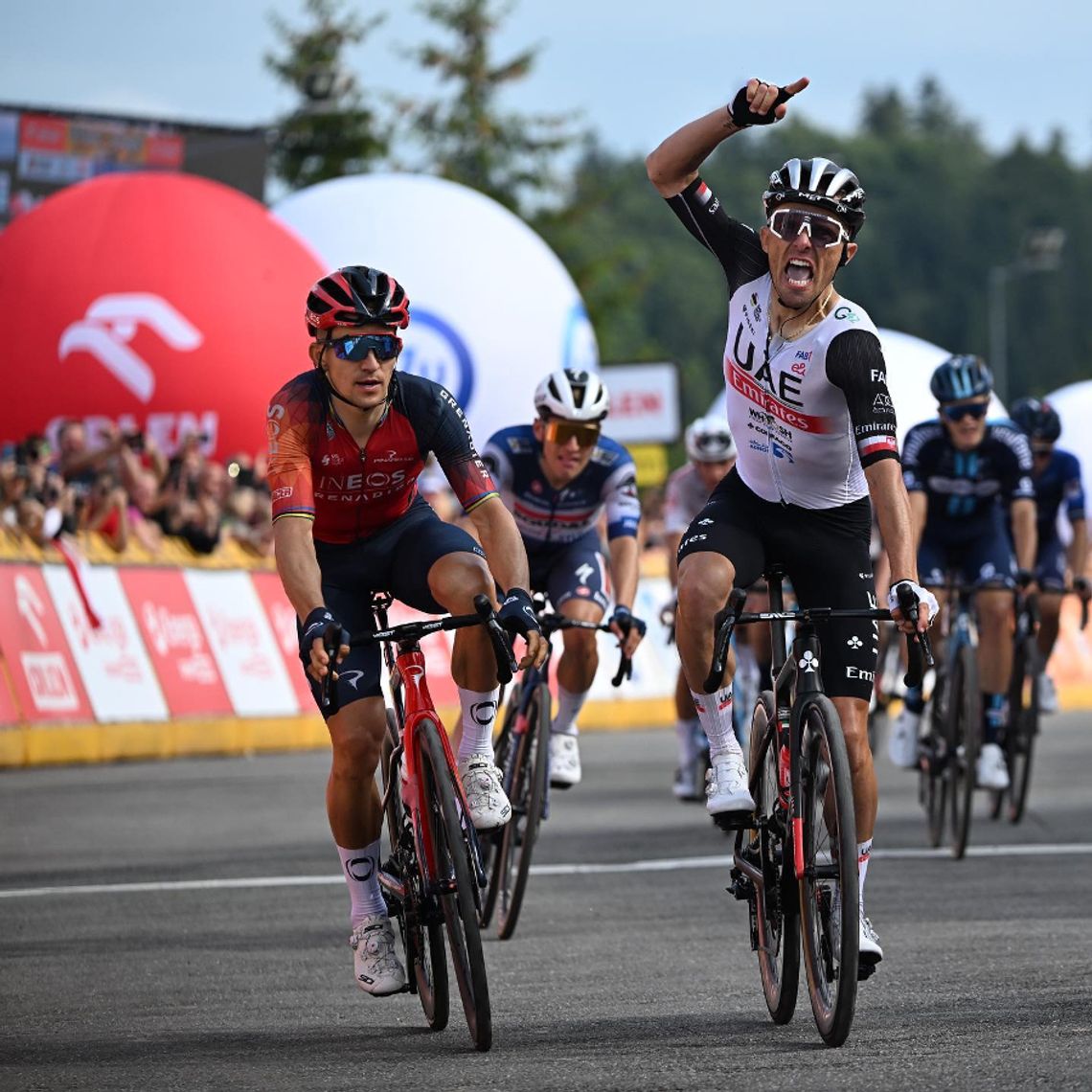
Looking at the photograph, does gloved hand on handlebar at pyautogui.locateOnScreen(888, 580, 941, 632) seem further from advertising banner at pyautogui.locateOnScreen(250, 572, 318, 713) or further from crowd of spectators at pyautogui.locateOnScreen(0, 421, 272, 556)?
advertising banner at pyautogui.locateOnScreen(250, 572, 318, 713)

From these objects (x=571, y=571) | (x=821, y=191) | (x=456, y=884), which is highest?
(x=821, y=191)

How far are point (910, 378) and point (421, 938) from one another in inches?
829

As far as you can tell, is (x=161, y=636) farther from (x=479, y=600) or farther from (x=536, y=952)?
(x=479, y=600)

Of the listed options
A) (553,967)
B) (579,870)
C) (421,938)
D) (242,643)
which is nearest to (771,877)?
(421,938)

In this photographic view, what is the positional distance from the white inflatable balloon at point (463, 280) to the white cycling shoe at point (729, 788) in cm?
1788

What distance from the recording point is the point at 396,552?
314 inches

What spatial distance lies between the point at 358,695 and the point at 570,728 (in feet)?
11.7

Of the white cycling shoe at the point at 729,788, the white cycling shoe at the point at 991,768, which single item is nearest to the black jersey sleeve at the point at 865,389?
the white cycling shoe at the point at 729,788

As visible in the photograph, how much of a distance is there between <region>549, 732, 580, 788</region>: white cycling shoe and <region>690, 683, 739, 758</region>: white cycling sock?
3.02 m

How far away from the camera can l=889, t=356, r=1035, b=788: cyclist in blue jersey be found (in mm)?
13180

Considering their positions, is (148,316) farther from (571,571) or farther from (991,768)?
(571,571)

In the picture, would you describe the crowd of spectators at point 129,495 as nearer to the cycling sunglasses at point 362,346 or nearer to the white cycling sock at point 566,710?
the white cycling sock at point 566,710

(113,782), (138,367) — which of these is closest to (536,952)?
(113,782)

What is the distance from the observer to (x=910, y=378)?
28.0m
